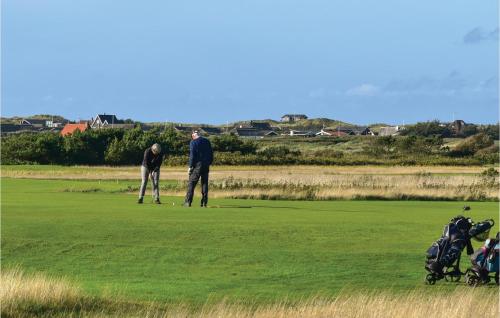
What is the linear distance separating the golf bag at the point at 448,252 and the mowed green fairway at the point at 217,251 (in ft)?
1.17

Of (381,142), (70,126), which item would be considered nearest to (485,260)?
(381,142)

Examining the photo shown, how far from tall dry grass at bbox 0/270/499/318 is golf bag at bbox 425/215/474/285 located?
786 millimetres

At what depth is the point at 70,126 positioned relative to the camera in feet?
437

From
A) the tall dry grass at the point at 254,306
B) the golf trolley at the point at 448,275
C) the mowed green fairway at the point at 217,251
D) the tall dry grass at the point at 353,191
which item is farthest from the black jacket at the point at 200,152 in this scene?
the tall dry grass at the point at 254,306

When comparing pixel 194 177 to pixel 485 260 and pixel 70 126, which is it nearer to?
pixel 485 260

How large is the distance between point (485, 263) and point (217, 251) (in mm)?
4898

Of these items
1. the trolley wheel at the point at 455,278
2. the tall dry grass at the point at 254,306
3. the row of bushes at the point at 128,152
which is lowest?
the tall dry grass at the point at 254,306

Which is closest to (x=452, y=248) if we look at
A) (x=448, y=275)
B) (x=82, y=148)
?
A: (x=448, y=275)

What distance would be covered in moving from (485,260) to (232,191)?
76.1 ft

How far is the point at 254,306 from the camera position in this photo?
1357 cm

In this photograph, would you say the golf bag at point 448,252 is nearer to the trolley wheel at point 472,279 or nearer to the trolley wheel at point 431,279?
the trolley wheel at point 431,279

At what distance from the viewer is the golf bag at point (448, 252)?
50.3ft

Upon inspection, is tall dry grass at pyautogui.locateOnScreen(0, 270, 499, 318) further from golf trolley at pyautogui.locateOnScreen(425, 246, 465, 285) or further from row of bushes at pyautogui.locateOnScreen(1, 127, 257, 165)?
row of bushes at pyautogui.locateOnScreen(1, 127, 257, 165)

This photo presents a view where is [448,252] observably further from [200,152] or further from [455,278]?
[200,152]
